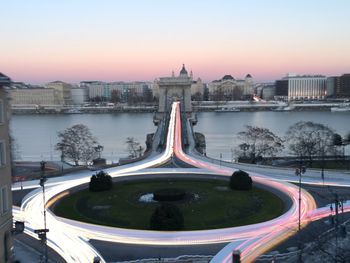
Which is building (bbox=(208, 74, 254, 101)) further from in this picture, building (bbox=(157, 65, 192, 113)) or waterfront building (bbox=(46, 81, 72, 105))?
waterfront building (bbox=(46, 81, 72, 105))

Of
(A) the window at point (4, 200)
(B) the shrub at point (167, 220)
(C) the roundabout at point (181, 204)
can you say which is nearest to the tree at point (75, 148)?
(C) the roundabout at point (181, 204)

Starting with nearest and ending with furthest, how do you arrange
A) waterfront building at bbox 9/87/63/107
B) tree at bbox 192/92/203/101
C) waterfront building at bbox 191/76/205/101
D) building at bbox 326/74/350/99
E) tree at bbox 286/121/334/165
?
tree at bbox 286/121/334/165
waterfront building at bbox 9/87/63/107
tree at bbox 192/92/203/101
building at bbox 326/74/350/99
waterfront building at bbox 191/76/205/101

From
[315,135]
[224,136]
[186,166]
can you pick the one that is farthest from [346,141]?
[224,136]

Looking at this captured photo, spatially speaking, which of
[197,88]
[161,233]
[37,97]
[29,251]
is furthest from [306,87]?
[29,251]

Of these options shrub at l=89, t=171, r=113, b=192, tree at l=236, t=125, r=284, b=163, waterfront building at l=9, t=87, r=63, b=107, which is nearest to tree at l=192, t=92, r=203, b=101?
waterfront building at l=9, t=87, r=63, b=107

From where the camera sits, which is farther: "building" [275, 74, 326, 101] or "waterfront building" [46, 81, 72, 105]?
"building" [275, 74, 326, 101]

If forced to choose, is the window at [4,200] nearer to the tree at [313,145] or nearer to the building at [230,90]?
the tree at [313,145]

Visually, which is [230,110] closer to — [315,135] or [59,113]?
[59,113]

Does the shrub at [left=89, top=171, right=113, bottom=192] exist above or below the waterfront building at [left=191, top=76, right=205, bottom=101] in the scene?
below

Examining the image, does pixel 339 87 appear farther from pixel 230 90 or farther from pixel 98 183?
pixel 98 183
